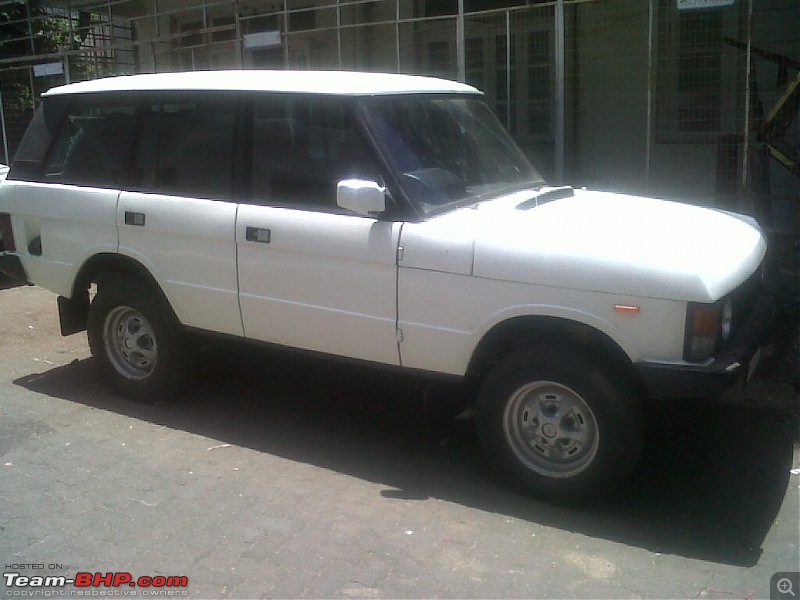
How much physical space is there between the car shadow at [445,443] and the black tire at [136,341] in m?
0.16

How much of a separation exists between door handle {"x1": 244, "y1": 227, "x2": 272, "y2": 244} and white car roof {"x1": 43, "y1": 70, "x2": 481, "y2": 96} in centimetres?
83

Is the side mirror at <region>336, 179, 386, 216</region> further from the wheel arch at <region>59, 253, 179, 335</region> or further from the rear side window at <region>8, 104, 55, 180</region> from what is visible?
the rear side window at <region>8, 104, 55, 180</region>

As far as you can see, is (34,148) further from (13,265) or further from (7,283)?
(7,283)

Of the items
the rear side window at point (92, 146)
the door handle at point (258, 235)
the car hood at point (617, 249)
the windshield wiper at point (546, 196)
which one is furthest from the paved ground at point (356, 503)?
the rear side window at point (92, 146)

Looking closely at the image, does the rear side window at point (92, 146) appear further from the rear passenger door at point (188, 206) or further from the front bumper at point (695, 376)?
the front bumper at point (695, 376)

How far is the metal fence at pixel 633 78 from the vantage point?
7781 mm

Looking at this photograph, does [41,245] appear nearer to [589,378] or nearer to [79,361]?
[79,361]

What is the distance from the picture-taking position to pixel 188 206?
16.6ft

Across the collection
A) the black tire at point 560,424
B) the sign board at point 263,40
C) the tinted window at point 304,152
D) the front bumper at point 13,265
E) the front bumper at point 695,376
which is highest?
the sign board at point 263,40

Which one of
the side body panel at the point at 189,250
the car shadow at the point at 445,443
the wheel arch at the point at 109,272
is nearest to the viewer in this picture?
the car shadow at the point at 445,443

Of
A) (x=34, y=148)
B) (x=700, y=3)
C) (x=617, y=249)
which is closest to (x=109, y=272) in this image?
(x=34, y=148)

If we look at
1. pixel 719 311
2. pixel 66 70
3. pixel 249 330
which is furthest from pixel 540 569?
pixel 66 70

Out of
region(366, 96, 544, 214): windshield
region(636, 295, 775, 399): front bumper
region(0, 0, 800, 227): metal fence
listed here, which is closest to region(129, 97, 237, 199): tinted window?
region(366, 96, 544, 214): windshield

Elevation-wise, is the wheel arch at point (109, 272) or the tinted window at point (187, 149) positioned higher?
the tinted window at point (187, 149)
